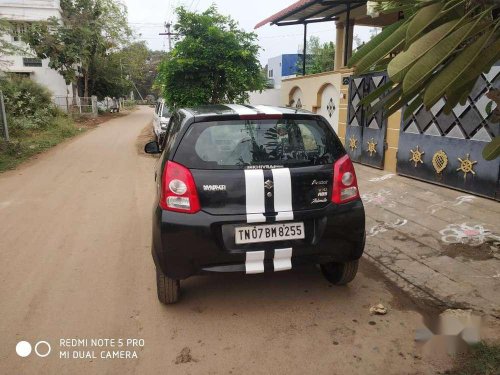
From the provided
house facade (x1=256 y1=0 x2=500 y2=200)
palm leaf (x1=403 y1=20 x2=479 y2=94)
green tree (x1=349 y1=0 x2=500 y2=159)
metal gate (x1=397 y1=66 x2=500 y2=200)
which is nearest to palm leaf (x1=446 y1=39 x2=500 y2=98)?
Answer: green tree (x1=349 y1=0 x2=500 y2=159)

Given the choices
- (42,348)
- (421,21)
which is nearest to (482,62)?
(421,21)

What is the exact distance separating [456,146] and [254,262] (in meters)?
4.74

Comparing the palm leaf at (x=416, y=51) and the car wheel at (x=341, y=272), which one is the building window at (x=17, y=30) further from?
the palm leaf at (x=416, y=51)

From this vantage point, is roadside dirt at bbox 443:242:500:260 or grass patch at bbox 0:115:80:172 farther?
grass patch at bbox 0:115:80:172

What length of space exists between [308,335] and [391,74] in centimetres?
220

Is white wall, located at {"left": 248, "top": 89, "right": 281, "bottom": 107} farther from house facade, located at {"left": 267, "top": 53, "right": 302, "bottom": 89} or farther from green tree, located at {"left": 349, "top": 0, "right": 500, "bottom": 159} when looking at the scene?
house facade, located at {"left": 267, "top": 53, "right": 302, "bottom": 89}

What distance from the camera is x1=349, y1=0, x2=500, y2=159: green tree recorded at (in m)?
1.26

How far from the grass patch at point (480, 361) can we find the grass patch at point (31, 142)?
10323mm

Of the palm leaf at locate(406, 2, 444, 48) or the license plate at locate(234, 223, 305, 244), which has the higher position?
the palm leaf at locate(406, 2, 444, 48)

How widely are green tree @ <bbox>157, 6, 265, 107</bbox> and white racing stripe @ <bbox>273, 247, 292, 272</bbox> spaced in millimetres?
6717

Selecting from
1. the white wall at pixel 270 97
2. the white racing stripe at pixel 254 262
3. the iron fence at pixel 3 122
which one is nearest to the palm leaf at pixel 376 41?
the white racing stripe at pixel 254 262

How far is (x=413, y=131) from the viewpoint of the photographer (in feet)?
23.5

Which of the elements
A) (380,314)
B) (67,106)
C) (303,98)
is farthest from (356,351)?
(67,106)

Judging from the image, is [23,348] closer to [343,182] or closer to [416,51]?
[343,182]
